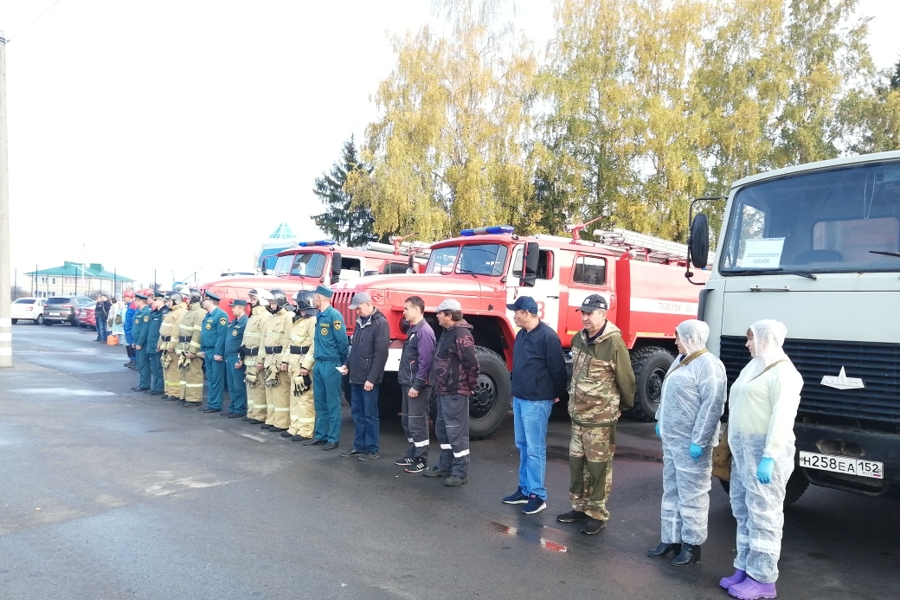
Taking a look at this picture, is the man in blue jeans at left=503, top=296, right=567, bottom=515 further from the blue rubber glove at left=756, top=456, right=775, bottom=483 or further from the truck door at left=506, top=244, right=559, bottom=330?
the truck door at left=506, top=244, right=559, bottom=330

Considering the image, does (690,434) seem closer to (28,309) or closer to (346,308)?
(346,308)

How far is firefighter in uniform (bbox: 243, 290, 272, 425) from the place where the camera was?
29.5 ft

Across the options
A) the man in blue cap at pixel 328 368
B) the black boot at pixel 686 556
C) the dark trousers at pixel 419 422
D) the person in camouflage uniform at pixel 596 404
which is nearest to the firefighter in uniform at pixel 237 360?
the man in blue cap at pixel 328 368

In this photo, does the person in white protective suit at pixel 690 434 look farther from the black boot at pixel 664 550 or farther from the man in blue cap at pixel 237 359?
the man in blue cap at pixel 237 359

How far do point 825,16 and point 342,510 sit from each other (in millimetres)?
25311

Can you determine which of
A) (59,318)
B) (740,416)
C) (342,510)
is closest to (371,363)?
(342,510)

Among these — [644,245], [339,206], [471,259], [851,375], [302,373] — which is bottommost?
[302,373]

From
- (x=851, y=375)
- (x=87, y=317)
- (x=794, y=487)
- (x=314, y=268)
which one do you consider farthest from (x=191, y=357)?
(x=87, y=317)

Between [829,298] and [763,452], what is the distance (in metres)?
1.36

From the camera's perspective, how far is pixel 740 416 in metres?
4.10

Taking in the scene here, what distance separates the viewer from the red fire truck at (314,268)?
12.0 metres

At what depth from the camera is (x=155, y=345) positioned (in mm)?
11539

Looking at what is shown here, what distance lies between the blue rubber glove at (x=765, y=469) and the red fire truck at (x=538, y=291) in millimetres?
4628

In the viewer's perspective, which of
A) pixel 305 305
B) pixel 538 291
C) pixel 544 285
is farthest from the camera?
pixel 544 285
